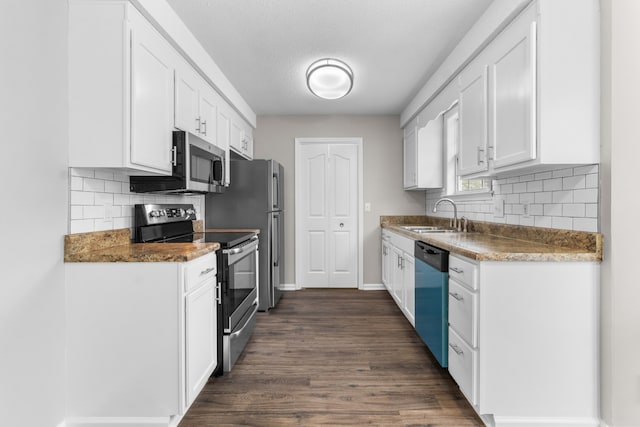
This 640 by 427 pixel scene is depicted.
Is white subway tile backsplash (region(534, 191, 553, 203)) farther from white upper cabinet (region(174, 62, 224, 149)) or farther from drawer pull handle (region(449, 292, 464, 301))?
white upper cabinet (region(174, 62, 224, 149))

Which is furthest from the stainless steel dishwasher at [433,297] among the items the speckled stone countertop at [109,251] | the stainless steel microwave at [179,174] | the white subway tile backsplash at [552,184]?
the stainless steel microwave at [179,174]

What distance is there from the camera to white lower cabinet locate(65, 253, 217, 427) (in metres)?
1.73

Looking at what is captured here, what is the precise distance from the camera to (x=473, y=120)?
242 centimetres

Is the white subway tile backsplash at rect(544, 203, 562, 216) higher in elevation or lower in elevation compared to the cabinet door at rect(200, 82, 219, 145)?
lower

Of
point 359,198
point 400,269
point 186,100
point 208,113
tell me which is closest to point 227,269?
point 186,100

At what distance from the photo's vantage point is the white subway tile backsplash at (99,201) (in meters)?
1.82

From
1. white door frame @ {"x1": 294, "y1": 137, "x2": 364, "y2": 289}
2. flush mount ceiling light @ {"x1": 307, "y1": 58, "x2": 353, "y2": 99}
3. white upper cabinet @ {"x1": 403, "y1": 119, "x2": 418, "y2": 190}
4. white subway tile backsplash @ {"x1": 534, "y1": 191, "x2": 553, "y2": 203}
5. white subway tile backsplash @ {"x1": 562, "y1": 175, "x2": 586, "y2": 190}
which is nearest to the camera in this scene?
white subway tile backsplash @ {"x1": 562, "y1": 175, "x2": 586, "y2": 190}

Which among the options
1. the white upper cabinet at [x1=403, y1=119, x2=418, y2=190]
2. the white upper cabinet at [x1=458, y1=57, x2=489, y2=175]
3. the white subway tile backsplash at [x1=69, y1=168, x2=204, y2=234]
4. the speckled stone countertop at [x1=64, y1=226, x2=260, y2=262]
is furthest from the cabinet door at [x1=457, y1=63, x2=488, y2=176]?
the white subway tile backsplash at [x1=69, y1=168, x2=204, y2=234]

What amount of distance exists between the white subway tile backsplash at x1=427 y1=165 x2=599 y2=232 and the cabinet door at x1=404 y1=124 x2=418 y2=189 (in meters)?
1.25

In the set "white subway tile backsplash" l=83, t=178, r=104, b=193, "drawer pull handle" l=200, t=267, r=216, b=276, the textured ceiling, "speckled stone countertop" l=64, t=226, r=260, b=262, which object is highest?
the textured ceiling

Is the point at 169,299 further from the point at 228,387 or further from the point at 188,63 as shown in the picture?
the point at 188,63

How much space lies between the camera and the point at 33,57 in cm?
156

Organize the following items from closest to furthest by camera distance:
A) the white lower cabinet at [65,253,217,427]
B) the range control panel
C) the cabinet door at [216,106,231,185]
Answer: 1. the white lower cabinet at [65,253,217,427]
2. the range control panel
3. the cabinet door at [216,106,231,185]

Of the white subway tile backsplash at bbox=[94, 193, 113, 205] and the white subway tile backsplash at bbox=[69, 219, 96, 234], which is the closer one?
the white subway tile backsplash at bbox=[69, 219, 96, 234]
